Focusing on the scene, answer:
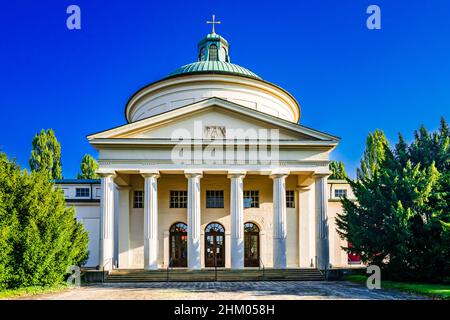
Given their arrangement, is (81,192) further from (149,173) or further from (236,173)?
(236,173)

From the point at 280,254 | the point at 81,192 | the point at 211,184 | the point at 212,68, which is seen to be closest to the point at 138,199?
the point at 211,184

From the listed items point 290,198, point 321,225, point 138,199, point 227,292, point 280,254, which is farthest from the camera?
point 290,198

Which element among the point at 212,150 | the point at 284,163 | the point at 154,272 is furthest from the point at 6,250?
the point at 284,163

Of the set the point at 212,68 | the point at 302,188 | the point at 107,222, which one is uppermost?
the point at 212,68

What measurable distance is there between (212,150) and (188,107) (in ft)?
10.6

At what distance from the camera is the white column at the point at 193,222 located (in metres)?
27.0

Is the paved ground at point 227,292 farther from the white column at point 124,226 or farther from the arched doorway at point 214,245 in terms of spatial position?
the arched doorway at point 214,245

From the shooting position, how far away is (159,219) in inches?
1218

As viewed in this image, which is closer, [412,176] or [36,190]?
[36,190]

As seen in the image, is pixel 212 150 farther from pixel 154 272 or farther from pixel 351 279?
pixel 351 279

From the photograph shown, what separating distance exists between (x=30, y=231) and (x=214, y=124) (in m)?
13.6

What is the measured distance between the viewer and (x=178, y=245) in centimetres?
3086

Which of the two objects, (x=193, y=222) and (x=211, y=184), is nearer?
(x=193, y=222)

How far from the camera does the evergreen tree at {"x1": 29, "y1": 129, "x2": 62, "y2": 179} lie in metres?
50.9
